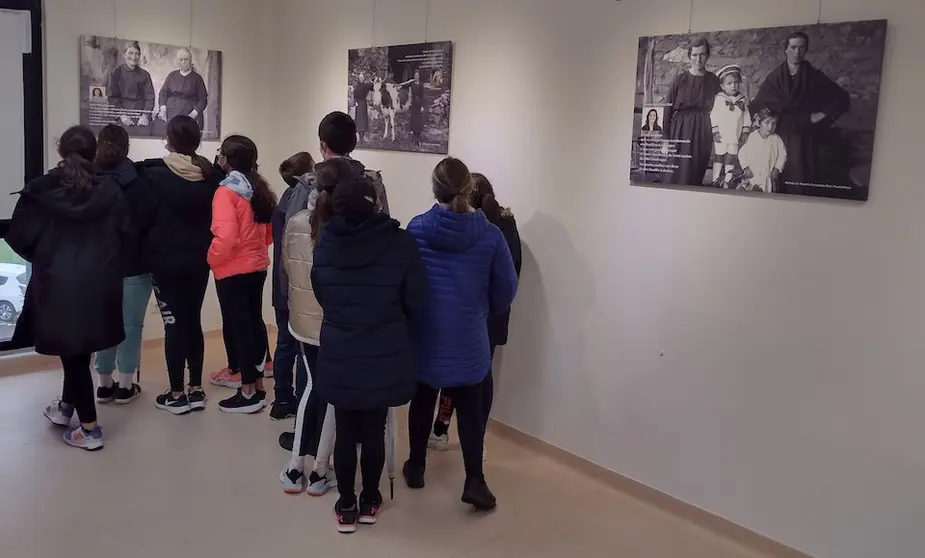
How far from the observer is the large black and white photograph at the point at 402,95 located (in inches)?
165

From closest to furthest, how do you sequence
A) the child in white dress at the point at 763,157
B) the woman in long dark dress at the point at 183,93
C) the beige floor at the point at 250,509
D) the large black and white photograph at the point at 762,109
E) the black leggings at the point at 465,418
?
the large black and white photograph at the point at 762,109, the child in white dress at the point at 763,157, the beige floor at the point at 250,509, the black leggings at the point at 465,418, the woman in long dark dress at the point at 183,93

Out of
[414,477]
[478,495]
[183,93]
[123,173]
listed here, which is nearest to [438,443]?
[414,477]

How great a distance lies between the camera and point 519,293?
3900 millimetres

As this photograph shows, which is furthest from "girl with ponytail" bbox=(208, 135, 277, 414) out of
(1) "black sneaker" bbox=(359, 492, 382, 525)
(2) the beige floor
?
(1) "black sneaker" bbox=(359, 492, 382, 525)

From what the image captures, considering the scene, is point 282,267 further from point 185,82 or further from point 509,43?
point 185,82

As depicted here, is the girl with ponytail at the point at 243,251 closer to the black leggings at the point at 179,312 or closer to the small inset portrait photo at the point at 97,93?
the black leggings at the point at 179,312

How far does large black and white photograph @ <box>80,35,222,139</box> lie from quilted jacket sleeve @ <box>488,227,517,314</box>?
115 inches

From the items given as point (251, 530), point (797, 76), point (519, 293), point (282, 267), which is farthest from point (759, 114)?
point (251, 530)

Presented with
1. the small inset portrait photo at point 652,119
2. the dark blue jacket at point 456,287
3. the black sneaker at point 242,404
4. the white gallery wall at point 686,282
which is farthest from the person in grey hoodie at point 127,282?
the small inset portrait photo at point 652,119

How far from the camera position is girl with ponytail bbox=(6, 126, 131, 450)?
3350 mm

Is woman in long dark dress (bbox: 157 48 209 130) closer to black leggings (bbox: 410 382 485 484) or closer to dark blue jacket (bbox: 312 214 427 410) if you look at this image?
dark blue jacket (bbox: 312 214 427 410)

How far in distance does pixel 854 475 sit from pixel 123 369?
11.6ft

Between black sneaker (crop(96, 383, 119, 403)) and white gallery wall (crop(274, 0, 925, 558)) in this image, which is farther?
black sneaker (crop(96, 383, 119, 403))

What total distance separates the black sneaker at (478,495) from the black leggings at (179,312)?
5.64ft
